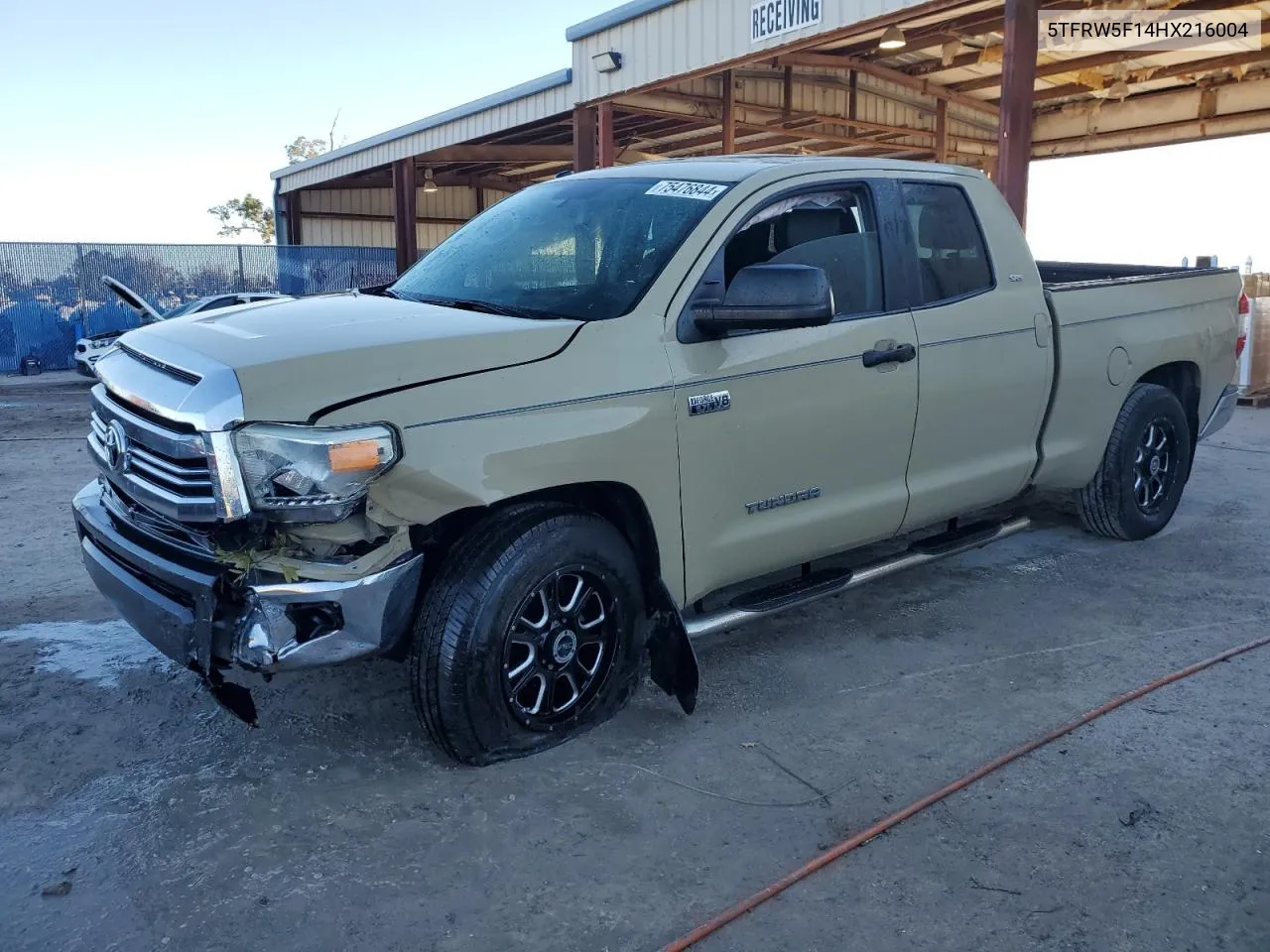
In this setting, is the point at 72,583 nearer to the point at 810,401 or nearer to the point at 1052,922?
the point at 810,401

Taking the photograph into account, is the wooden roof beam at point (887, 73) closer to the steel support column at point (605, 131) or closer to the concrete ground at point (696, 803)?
the steel support column at point (605, 131)

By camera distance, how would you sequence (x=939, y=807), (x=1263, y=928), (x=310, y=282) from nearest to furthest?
1. (x=1263, y=928)
2. (x=939, y=807)
3. (x=310, y=282)

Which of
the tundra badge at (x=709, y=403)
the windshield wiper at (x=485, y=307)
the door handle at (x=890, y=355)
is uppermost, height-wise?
the windshield wiper at (x=485, y=307)

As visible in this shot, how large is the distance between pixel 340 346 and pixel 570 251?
1.18 meters

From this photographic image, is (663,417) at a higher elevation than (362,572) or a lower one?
higher

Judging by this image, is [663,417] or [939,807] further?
[663,417]

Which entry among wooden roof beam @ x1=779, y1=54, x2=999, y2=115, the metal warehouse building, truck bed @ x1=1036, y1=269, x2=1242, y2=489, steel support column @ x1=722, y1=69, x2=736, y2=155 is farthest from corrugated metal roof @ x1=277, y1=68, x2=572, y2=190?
truck bed @ x1=1036, y1=269, x2=1242, y2=489

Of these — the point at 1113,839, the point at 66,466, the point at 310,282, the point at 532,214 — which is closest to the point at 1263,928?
the point at 1113,839

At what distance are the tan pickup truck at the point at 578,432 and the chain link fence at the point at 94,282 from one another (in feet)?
63.1

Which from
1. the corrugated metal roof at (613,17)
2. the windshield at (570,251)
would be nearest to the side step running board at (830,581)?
the windshield at (570,251)

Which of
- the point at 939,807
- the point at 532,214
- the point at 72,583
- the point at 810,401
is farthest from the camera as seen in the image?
the point at 72,583

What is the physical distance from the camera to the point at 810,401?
380 centimetres

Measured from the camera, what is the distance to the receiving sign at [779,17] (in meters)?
9.98

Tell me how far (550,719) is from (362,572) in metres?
0.84
